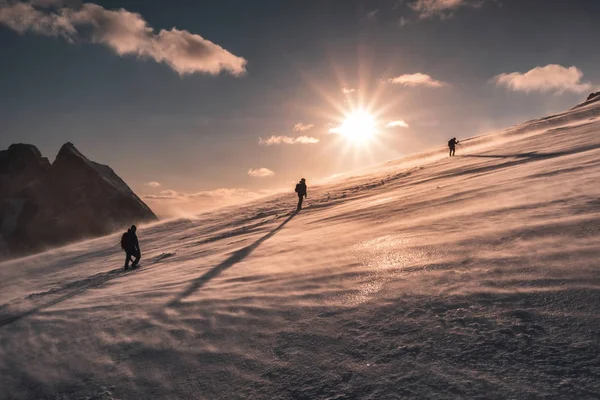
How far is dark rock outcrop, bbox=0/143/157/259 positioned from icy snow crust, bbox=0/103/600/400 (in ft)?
188

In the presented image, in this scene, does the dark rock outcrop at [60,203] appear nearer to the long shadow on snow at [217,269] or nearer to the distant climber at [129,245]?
the distant climber at [129,245]

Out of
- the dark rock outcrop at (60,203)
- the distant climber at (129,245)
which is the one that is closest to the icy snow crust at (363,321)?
the distant climber at (129,245)

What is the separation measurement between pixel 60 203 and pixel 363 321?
7298cm

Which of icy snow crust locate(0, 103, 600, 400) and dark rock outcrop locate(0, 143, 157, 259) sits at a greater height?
dark rock outcrop locate(0, 143, 157, 259)

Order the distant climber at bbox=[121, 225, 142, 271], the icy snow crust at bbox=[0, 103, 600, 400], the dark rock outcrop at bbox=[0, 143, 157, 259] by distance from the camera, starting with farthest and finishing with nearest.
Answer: the dark rock outcrop at bbox=[0, 143, 157, 259] < the distant climber at bbox=[121, 225, 142, 271] < the icy snow crust at bbox=[0, 103, 600, 400]

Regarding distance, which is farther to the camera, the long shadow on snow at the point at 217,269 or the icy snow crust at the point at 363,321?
the long shadow on snow at the point at 217,269

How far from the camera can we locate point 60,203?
6347 cm

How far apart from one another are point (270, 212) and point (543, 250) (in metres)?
16.7

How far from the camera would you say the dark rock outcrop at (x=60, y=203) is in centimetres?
6081

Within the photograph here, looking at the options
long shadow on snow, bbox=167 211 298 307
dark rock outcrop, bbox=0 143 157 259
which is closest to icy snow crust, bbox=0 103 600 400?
long shadow on snow, bbox=167 211 298 307

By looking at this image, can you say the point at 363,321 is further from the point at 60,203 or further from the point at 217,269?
the point at 60,203

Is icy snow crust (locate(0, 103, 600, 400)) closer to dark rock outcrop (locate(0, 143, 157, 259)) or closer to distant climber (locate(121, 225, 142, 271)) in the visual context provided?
distant climber (locate(121, 225, 142, 271))

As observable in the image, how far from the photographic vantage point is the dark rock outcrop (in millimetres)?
60812

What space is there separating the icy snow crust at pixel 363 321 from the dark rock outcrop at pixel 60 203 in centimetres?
5727
